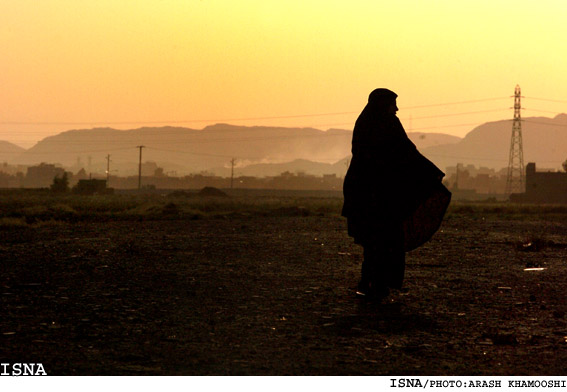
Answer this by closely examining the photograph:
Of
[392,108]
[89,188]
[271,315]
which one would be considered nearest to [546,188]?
[89,188]

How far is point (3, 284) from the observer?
392 inches

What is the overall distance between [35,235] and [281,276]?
11.0 metres

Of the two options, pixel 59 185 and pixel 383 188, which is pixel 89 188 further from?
pixel 383 188

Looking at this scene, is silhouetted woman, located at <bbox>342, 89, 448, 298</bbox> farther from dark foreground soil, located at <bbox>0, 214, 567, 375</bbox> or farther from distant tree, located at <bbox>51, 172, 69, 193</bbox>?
distant tree, located at <bbox>51, 172, 69, 193</bbox>

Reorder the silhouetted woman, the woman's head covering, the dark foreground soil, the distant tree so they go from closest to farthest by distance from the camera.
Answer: the dark foreground soil → the silhouetted woman → the woman's head covering → the distant tree

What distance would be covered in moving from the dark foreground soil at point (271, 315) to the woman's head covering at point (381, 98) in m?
2.15

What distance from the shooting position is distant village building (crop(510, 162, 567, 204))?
323 ft

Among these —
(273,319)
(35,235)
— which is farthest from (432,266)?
(35,235)

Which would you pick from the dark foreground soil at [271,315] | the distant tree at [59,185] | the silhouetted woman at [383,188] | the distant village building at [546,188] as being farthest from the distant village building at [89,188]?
the silhouetted woman at [383,188]

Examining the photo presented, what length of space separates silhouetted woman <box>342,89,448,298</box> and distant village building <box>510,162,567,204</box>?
307ft

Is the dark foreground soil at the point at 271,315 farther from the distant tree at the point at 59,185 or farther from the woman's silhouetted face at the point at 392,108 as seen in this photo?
the distant tree at the point at 59,185

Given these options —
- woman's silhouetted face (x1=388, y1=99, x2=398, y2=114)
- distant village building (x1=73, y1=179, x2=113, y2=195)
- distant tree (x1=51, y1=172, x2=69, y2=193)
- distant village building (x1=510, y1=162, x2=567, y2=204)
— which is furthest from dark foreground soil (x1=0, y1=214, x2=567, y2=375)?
distant village building (x1=73, y1=179, x2=113, y2=195)

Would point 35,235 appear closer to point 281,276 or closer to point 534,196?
point 281,276

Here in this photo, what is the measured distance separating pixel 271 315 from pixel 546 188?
96.9 metres
